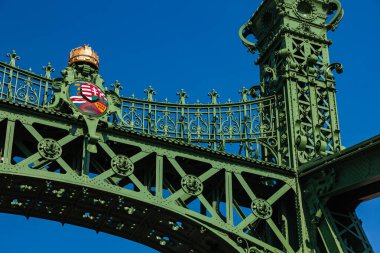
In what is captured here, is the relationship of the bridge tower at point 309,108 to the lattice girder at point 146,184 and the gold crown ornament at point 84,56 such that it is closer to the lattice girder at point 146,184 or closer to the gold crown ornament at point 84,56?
the lattice girder at point 146,184

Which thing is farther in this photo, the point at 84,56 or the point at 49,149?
the point at 84,56

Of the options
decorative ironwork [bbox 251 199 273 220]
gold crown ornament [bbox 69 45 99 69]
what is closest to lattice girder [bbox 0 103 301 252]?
decorative ironwork [bbox 251 199 273 220]

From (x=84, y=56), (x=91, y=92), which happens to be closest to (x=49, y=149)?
(x=91, y=92)

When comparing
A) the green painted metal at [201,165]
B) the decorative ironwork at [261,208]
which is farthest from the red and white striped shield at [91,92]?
the decorative ironwork at [261,208]

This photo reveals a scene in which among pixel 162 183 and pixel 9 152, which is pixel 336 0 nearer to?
pixel 162 183

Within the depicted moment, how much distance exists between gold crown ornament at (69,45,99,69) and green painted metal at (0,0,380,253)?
0.45 ft

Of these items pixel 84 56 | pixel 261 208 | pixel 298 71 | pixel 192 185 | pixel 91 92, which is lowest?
pixel 261 208

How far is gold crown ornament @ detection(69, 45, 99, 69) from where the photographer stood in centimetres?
2345

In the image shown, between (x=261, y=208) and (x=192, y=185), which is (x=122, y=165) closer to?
(x=192, y=185)

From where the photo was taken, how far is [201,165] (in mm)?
23969

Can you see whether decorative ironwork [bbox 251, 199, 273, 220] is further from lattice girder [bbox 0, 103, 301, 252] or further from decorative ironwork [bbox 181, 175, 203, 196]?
decorative ironwork [bbox 181, 175, 203, 196]

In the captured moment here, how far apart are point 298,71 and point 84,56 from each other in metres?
7.16

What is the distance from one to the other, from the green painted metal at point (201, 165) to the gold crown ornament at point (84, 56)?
0.45ft

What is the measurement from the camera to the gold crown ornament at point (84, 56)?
76.9 feet
